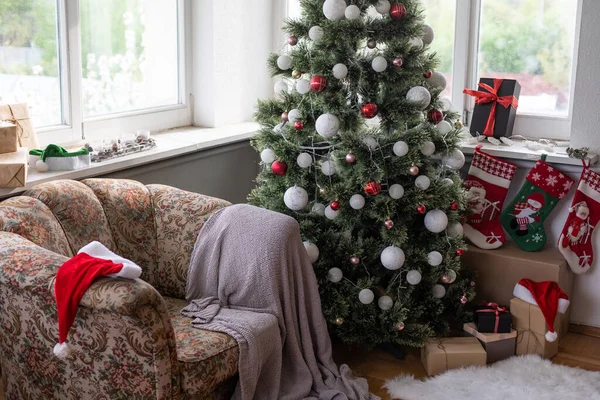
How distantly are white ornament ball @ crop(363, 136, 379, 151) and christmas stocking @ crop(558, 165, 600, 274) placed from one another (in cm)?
96

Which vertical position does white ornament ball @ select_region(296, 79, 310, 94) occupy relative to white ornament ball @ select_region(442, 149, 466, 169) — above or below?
above

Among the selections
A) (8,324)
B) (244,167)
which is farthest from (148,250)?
(244,167)

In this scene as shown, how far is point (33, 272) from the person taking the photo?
2.20 m

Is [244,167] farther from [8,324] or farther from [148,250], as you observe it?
[8,324]

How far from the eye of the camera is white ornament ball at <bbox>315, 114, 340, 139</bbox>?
2.84 metres

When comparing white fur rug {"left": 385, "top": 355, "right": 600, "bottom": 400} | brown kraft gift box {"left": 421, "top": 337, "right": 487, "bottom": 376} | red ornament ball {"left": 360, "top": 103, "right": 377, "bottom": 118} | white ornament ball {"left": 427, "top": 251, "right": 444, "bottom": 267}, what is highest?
red ornament ball {"left": 360, "top": 103, "right": 377, "bottom": 118}

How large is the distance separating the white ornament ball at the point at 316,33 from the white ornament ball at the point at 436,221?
77 cm

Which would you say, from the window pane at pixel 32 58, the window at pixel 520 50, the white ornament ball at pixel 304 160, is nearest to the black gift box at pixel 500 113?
the window at pixel 520 50

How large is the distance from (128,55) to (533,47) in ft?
6.10

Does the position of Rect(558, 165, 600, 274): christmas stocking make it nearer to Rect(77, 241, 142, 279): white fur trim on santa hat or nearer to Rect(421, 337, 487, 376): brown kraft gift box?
Answer: Rect(421, 337, 487, 376): brown kraft gift box

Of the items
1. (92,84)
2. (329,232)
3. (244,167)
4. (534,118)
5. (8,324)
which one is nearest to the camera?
(8,324)

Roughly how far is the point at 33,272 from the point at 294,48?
4.39ft

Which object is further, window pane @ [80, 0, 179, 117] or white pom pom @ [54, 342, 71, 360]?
window pane @ [80, 0, 179, 117]

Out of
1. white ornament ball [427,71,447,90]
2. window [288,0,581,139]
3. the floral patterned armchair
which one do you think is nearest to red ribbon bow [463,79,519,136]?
window [288,0,581,139]
